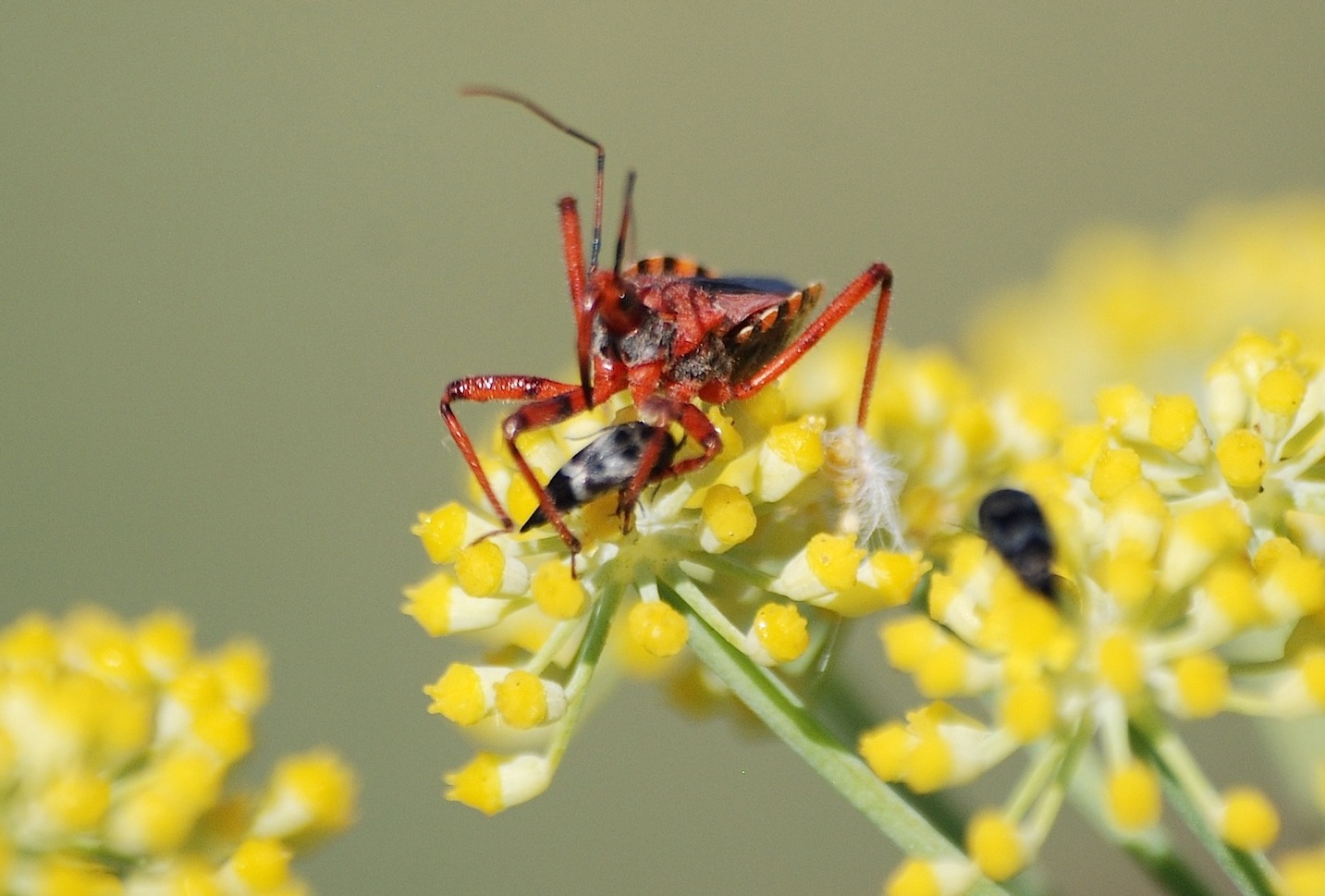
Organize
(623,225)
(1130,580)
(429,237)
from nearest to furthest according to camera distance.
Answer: (1130,580), (623,225), (429,237)

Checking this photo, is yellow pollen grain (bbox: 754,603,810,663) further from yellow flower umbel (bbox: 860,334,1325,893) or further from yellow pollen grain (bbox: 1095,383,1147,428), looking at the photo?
yellow pollen grain (bbox: 1095,383,1147,428)

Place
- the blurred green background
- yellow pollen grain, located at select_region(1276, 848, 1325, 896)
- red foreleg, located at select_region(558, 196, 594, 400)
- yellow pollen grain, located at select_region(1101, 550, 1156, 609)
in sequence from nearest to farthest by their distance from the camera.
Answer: yellow pollen grain, located at select_region(1276, 848, 1325, 896), yellow pollen grain, located at select_region(1101, 550, 1156, 609), red foreleg, located at select_region(558, 196, 594, 400), the blurred green background

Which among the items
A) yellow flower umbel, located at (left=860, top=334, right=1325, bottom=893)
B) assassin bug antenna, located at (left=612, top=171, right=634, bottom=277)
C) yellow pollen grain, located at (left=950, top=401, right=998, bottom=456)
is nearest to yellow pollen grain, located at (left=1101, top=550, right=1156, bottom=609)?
yellow flower umbel, located at (left=860, top=334, right=1325, bottom=893)

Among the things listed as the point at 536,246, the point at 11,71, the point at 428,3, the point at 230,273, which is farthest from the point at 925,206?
the point at 11,71

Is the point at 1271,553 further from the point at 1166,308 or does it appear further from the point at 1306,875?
the point at 1166,308

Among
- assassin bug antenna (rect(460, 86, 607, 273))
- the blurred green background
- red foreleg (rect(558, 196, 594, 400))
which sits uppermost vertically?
assassin bug antenna (rect(460, 86, 607, 273))

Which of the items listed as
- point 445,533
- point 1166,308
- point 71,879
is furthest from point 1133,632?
point 1166,308

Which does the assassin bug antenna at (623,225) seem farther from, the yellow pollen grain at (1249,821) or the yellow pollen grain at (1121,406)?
the yellow pollen grain at (1249,821)
